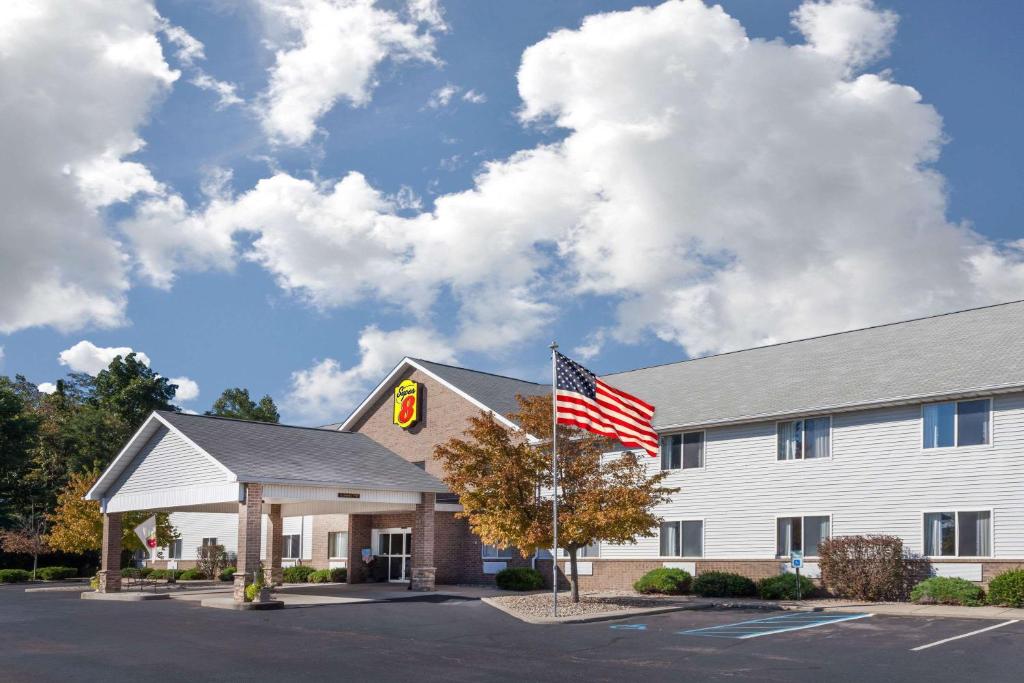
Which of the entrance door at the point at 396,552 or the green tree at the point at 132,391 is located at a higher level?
the green tree at the point at 132,391

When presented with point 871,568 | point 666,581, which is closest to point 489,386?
point 666,581

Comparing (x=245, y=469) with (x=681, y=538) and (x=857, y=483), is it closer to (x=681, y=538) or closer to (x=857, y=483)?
(x=681, y=538)

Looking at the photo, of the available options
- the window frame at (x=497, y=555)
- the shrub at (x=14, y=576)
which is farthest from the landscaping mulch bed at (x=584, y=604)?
the shrub at (x=14, y=576)

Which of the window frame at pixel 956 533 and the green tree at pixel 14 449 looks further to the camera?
the green tree at pixel 14 449

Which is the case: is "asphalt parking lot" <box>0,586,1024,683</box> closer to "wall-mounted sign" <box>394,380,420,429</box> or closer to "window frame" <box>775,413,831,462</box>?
"window frame" <box>775,413,831,462</box>

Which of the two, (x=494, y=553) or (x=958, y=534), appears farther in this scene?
(x=494, y=553)

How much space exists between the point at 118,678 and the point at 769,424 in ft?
71.9

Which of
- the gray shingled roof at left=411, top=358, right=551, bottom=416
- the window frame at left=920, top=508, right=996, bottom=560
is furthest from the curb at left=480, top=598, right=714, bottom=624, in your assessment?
the gray shingled roof at left=411, top=358, right=551, bottom=416

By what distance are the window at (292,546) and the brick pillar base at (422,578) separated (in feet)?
50.8

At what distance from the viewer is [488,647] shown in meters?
18.5

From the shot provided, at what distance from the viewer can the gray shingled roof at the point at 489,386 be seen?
41.7 meters

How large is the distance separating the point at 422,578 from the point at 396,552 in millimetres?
9337

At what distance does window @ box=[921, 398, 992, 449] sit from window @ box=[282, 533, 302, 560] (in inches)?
1170

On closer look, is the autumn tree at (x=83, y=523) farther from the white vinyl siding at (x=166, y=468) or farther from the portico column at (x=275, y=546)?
the white vinyl siding at (x=166, y=468)
